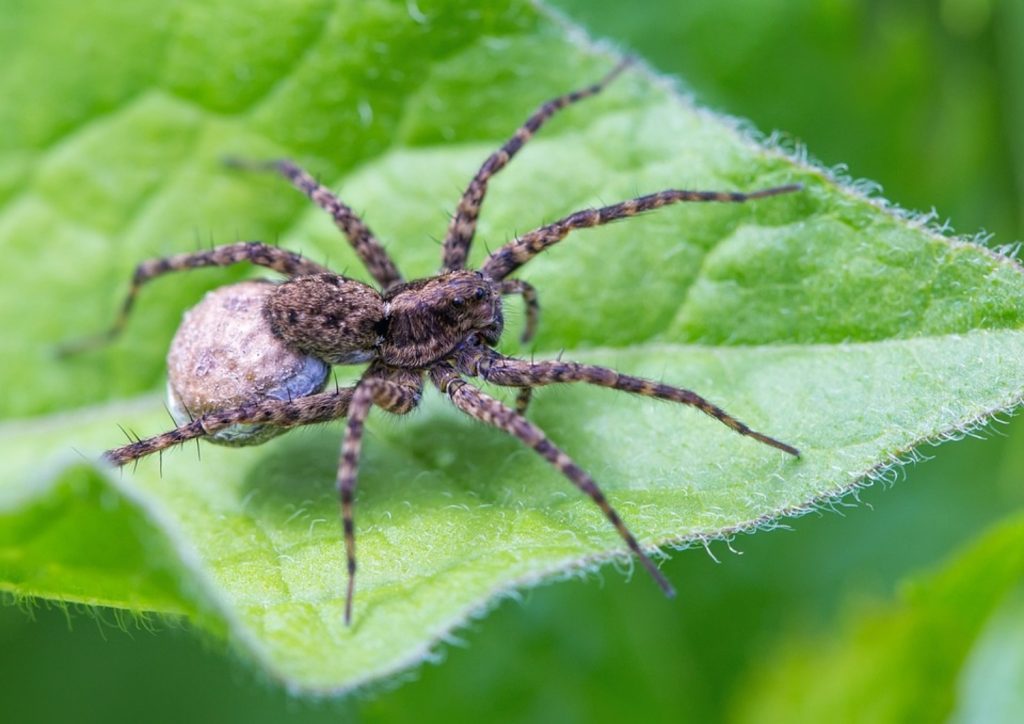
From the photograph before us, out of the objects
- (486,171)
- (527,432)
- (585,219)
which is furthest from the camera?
(486,171)

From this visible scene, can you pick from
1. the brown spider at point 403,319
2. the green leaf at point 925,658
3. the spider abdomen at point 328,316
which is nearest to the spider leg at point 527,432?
the brown spider at point 403,319

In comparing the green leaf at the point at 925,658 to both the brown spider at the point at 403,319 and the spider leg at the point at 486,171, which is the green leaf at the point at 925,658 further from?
the spider leg at the point at 486,171

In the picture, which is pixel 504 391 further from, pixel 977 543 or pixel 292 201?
pixel 977 543

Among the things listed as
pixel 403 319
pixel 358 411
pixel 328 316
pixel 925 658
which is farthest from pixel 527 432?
pixel 925 658

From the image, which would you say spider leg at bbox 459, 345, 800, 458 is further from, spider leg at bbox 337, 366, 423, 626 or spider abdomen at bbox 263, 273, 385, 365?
spider abdomen at bbox 263, 273, 385, 365

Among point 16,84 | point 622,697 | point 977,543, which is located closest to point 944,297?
point 977,543

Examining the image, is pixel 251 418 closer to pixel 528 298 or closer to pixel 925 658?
pixel 528 298

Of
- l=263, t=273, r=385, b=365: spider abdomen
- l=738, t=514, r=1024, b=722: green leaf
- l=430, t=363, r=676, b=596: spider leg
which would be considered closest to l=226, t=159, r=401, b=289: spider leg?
l=263, t=273, r=385, b=365: spider abdomen
